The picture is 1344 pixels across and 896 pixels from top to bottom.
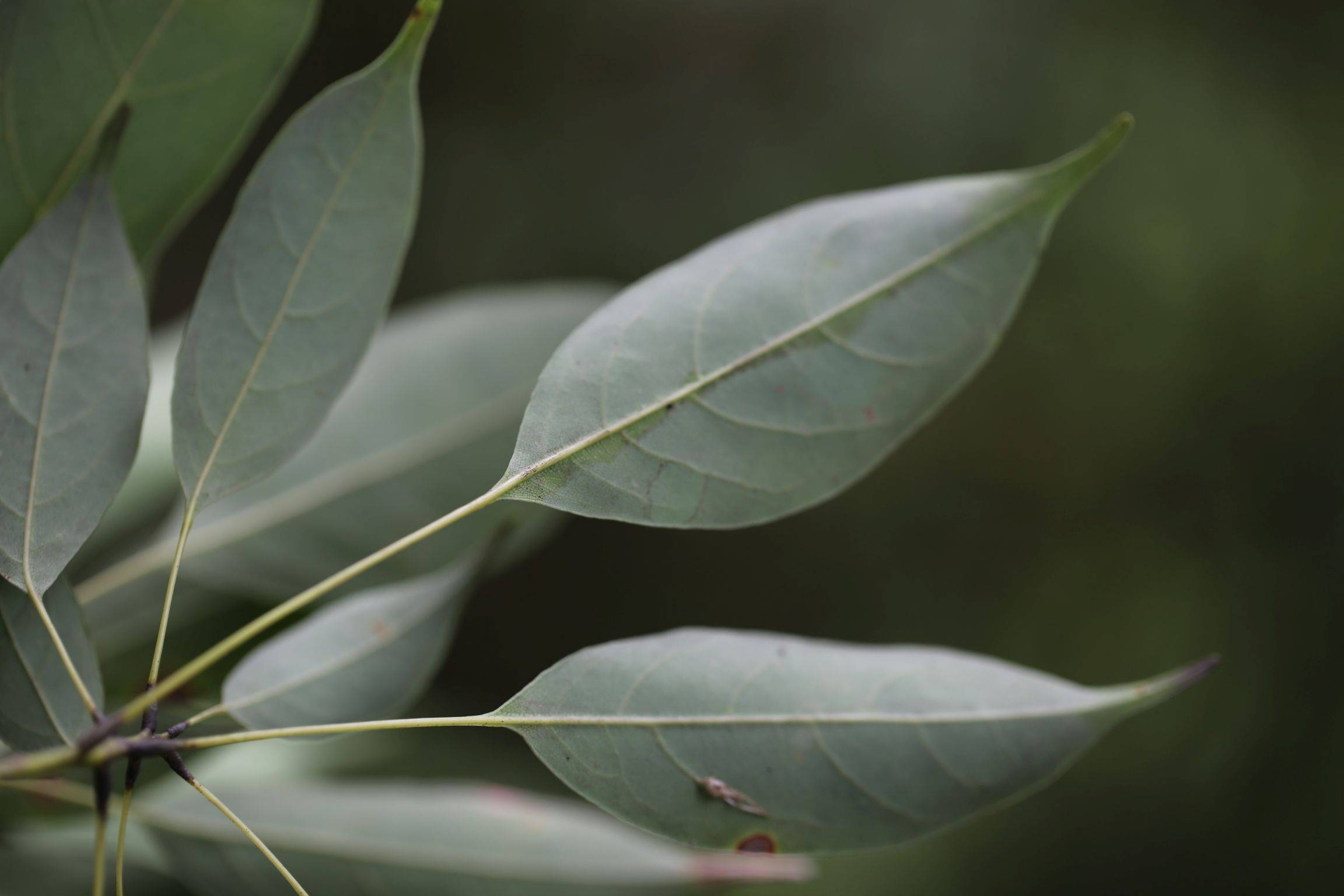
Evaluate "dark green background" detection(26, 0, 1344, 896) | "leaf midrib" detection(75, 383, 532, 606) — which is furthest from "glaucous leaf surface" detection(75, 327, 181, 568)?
"dark green background" detection(26, 0, 1344, 896)

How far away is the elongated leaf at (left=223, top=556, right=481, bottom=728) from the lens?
0.27 m

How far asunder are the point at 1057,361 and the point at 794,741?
0.86m

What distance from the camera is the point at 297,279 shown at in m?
0.24

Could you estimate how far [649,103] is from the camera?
1.00 m

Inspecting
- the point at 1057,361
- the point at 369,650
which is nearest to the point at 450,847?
the point at 369,650

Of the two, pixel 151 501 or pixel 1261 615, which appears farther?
pixel 1261 615

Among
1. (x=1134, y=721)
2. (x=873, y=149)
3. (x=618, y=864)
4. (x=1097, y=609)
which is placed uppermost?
(x=873, y=149)

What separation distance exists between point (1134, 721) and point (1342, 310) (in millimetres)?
481

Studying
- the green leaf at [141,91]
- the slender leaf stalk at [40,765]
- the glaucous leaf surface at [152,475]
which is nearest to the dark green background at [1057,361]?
the glaucous leaf surface at [152,475]

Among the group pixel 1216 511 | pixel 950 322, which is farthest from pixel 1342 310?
pixel 950 322

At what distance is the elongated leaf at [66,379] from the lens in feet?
0.70

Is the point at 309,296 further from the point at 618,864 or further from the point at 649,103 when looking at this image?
the point at 649,103

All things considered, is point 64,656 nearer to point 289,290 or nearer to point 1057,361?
point 289,290

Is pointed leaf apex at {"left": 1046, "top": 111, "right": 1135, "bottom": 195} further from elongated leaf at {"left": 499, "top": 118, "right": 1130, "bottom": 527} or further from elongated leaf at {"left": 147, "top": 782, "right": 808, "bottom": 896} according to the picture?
elongated leaf at {"left": 147, "top": 782, "right": 808, "bottom": 896}
